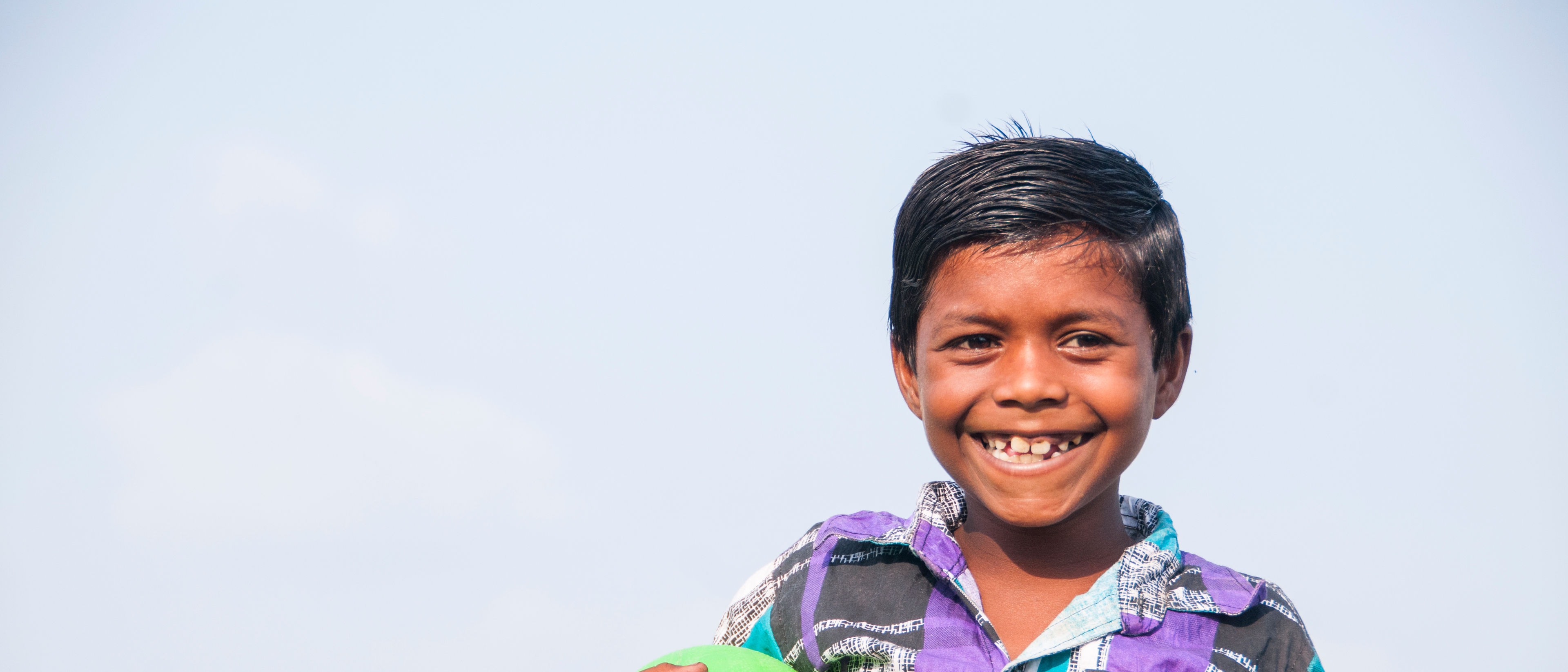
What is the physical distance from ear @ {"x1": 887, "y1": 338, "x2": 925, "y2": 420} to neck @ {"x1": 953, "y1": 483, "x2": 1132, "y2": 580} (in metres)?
0.34

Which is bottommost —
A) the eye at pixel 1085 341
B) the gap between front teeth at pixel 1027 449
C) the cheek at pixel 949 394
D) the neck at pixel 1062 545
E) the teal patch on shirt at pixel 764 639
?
the teal patch on shirt at pixel 764 639

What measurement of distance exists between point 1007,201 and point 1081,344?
40 centimetres

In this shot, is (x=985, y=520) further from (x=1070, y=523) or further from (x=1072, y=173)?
(x=1072, y=173)

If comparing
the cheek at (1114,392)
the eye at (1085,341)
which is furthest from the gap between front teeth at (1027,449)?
the eye at (1085,341)

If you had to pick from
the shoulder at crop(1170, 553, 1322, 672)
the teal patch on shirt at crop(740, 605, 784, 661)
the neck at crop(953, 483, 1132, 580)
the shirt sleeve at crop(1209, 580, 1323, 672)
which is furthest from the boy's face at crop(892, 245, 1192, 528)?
the teal patch on shirt at crop(740, 605, 784, 661)

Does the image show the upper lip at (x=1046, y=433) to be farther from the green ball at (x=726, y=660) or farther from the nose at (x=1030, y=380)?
the green ball at (x=726, y=660)

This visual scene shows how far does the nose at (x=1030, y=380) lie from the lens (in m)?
3.04

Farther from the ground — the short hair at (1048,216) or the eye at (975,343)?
the short hair at (1048,216)

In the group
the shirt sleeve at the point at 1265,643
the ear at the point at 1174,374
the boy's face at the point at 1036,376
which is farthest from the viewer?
the ear at the point at 1174,374

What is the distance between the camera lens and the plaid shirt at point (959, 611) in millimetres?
2967

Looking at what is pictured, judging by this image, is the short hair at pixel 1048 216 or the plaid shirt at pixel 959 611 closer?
the plaid shirt at pixel 959 611

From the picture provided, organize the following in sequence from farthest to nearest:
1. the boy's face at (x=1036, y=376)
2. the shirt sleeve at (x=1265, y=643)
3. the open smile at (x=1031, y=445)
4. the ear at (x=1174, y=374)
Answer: the ear at (x=1174, y=374) < the open smile at (x=1031, y=445) < the boy's face at (x=1036, y=376) < the shirt sleeve at (x=1265, y=643)

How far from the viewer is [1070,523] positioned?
335 centimetres

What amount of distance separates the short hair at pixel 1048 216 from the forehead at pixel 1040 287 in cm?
3
